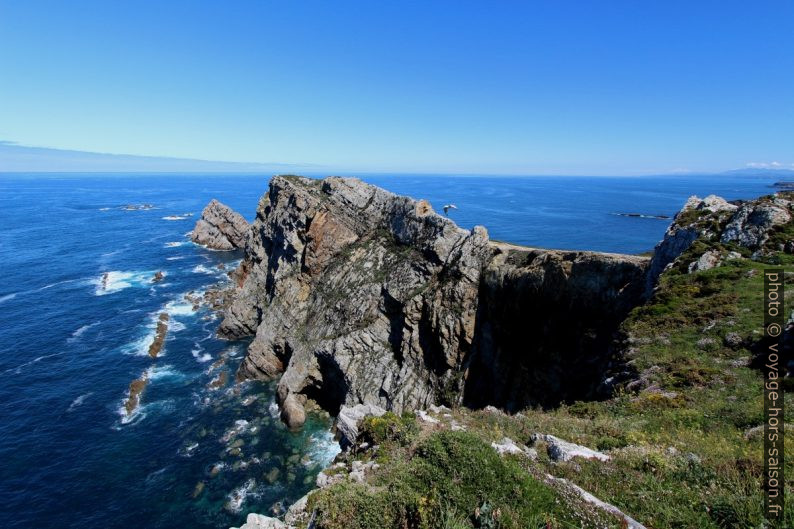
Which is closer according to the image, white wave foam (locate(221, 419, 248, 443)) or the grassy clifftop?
the grassy clifftop

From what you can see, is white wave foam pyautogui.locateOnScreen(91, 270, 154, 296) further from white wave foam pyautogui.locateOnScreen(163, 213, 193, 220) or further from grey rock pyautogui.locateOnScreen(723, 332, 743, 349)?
grey rock pyautogui.locateOnScreen(723, 332, 743, 349)

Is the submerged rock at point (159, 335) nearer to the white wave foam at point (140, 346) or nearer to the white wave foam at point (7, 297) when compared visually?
the white wave foam at point (140, 346)

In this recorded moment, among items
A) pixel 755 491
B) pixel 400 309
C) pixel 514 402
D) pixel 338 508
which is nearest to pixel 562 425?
pixel 755 491

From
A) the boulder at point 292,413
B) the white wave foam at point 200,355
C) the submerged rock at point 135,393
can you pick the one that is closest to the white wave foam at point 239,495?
the boulder at point 292,413

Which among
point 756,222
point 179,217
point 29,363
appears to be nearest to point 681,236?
point 756,222

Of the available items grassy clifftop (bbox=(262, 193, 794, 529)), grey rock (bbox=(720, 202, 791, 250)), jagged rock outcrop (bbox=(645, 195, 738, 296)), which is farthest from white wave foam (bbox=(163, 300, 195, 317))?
grey rock (bbox=(720, 202, 791, 250))

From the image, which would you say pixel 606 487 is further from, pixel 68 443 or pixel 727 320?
pixel 68 443
